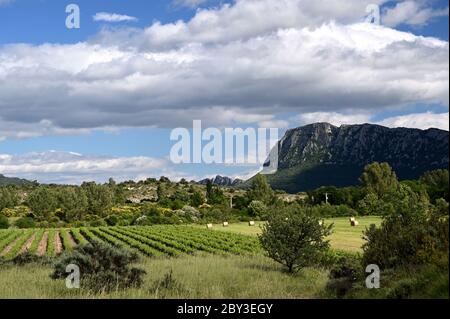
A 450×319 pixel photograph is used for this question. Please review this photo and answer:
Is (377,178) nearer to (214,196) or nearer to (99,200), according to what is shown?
(214,196)

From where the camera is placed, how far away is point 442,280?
1009cm

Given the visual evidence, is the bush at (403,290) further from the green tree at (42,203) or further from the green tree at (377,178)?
the green tree at (42,203)

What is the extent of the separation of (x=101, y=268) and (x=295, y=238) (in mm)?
7517

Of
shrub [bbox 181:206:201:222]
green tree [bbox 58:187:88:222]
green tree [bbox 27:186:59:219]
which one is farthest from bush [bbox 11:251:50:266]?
green tree [bbox 27:186:59:219]

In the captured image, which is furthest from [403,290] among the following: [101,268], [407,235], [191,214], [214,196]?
[214,196]

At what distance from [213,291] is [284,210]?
8.11 metres

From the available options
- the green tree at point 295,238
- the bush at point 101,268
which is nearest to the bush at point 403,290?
the bush at point 101,268

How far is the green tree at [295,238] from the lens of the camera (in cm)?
2014

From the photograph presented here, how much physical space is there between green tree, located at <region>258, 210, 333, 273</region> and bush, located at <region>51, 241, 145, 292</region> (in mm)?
5814

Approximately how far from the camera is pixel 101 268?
56.2 ft

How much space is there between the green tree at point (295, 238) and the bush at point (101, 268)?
5814mm
